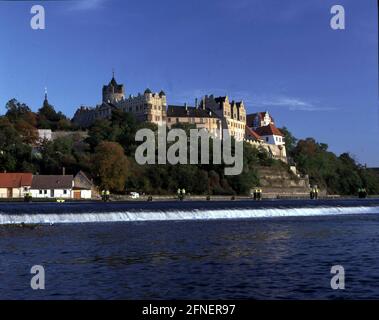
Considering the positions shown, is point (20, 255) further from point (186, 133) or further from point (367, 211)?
point (186, 133)

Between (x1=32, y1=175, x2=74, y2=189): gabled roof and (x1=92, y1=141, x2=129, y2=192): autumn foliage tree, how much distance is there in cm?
782

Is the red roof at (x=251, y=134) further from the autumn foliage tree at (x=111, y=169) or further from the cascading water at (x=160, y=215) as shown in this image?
the cascading water at (x=160, y=215)

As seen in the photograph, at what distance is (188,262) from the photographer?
23562 mm

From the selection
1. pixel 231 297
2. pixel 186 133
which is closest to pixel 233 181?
pixel 186 133

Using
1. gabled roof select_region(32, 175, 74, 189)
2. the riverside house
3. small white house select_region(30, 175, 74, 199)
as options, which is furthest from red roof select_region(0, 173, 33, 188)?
small white house select_region(30, 175, 74, 199)

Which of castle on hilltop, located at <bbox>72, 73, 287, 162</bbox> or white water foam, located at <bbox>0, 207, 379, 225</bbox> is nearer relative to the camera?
white water foam, located at <bbox>0, 207, 379, 225</bbox>

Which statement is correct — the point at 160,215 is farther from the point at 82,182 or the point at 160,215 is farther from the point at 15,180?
the point at 15,180

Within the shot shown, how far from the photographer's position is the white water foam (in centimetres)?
4596

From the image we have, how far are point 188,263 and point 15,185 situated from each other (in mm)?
98047

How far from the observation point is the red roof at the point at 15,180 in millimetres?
114625

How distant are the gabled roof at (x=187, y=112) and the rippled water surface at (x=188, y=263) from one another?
144001 millimetres

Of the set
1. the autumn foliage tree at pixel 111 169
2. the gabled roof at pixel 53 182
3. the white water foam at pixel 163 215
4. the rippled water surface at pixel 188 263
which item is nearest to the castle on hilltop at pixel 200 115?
the autumn foliage tree at pixel 111 169

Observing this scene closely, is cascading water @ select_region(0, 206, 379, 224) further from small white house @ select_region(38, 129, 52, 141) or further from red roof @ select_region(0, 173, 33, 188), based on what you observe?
small white house @ select_region(38, 129, 52, 141)

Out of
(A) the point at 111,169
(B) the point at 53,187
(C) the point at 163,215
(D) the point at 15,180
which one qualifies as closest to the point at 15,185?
(D) the point at 15,180
